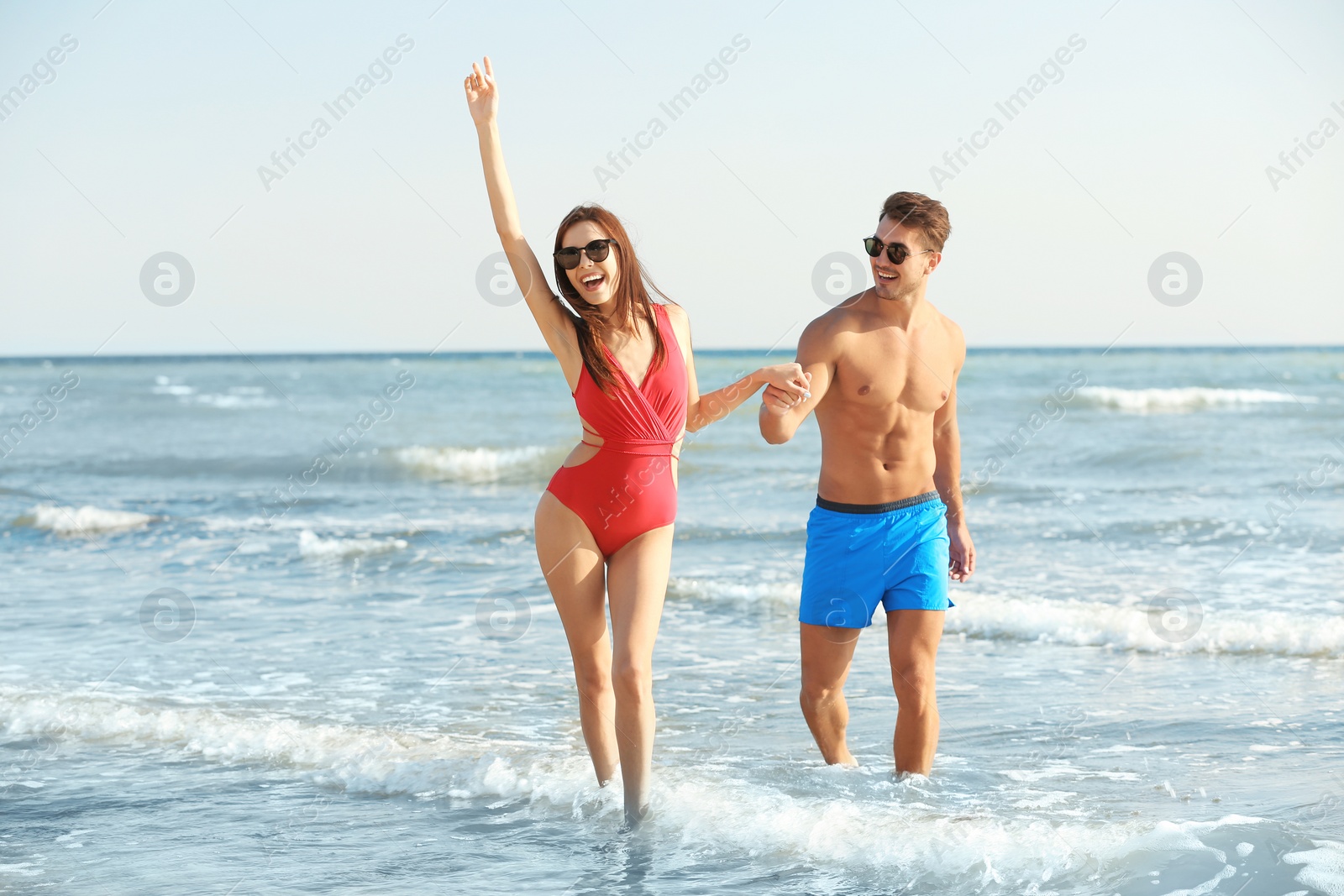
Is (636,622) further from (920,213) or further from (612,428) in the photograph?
(920,213)

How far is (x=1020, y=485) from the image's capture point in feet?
45.1

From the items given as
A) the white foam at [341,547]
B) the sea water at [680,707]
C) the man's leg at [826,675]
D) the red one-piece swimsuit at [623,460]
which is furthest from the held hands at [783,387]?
the white foam at [341,547]

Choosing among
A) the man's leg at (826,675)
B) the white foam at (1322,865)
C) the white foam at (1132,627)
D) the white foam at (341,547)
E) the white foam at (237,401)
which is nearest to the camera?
the white foam at (1322,865)

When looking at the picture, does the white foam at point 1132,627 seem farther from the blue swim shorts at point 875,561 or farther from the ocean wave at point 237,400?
the ocean wave at point 237,400

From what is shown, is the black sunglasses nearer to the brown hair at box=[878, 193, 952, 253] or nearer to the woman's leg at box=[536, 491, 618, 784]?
the woman's leg at box=[536, 491, 618, 784]

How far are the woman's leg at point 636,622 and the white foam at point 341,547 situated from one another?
702 centimetres

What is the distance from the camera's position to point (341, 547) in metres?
10.5

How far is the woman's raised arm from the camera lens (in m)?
3.54

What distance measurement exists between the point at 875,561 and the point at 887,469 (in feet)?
1.09

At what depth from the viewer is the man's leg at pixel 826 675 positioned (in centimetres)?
417

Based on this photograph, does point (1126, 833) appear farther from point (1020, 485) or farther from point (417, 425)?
point (417, 425)

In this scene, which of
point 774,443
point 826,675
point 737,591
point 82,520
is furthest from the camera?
point 82,520

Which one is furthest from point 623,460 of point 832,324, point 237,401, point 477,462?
point 237,401

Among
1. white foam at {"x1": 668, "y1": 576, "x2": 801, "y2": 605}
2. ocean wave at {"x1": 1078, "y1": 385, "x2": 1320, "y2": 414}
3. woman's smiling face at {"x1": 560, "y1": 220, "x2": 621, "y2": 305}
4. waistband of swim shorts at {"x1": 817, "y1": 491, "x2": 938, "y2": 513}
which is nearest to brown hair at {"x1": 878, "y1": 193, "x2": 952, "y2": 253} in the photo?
waistband of swim shorts at {"x1": 817, "y1": 491, "x2": 938, "y2": 513}
